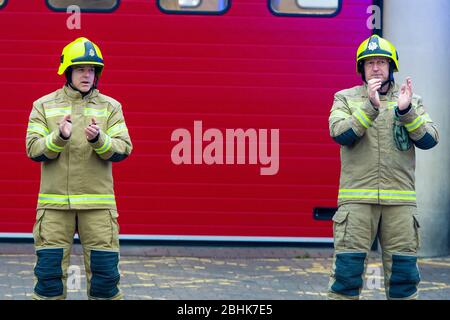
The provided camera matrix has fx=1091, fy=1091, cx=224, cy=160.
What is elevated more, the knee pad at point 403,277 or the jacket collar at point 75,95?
the jacket collar at point 75,95

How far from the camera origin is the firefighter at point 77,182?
7324 millimetres

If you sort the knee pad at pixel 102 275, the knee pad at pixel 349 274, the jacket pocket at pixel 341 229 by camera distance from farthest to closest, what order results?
the jacket pocket at pixel 341 229, the knee pad at pixel 349 274, the knee pad at pixel 102 275

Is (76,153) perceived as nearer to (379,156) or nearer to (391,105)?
(379,156)

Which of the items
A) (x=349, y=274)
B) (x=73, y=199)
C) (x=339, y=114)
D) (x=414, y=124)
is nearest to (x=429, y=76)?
(x=339, y=114)

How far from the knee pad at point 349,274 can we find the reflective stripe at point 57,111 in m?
2.14

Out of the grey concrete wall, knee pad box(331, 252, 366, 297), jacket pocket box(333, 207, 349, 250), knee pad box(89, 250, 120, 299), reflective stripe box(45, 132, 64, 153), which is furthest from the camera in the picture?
the grey concrete wall

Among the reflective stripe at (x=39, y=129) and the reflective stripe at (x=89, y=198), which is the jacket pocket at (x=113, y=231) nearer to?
the reflective stripe at (x=89, y=198)

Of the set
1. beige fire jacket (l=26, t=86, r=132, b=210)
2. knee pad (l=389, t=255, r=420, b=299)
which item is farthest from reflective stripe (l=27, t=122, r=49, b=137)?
knee pad (l=389, t=255, r=420, b=299)

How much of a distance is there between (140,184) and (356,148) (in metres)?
4.38

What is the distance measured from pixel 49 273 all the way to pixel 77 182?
0.64 metres

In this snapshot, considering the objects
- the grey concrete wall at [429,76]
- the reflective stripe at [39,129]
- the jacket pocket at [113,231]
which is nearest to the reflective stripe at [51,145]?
the reflective stripe at [39,129]

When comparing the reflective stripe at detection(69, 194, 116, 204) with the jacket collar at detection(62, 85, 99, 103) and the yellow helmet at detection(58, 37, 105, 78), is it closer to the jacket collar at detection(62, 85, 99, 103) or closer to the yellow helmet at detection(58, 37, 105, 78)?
the jacket collar at detection(62, 85, 99, 103)

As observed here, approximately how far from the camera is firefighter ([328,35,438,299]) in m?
7.50
